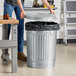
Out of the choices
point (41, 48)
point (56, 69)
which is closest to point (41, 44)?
point (41, 48)

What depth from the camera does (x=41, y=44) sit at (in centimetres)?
371

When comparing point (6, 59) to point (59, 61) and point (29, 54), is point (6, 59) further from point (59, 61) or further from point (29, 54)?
point (59, 61)

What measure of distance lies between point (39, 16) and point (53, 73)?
80 centimetres

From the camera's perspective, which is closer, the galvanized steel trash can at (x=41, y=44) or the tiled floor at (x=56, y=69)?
the tiled floor at (x=56, y=69)

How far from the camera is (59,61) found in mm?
4242

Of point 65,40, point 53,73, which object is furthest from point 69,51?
point 53,73

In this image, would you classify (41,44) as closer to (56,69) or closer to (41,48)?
(41,48)

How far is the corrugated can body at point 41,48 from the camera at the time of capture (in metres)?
3.71

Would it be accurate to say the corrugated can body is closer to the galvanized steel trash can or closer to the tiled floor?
the galvanized steel trash can

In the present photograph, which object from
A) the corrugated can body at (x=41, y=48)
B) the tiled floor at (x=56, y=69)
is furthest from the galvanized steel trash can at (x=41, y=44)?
the tiled floor at (x=56, y=69)

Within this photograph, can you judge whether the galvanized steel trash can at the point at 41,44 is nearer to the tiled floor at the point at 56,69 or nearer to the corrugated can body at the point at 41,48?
the corrugated can body at the point at 41,48

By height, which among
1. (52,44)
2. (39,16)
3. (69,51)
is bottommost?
(69,51)

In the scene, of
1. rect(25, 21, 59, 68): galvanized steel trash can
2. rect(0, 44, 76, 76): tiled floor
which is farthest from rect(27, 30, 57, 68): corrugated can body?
rect(0, 44, 76, 76): tiled floor

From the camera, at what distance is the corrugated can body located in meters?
3.71
